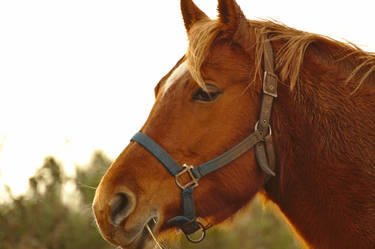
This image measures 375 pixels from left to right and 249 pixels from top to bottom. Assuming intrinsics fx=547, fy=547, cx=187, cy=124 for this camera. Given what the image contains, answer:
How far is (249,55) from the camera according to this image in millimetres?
3570

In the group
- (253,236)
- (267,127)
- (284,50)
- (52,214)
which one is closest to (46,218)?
(52,214)

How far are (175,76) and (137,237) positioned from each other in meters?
1.05

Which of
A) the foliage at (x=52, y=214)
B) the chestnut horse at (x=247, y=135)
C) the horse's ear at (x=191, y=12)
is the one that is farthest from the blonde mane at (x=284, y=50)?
the foliage at (x=52, y=214)

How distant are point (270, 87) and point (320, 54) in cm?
43

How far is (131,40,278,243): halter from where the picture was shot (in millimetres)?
3357

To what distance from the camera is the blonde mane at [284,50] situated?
346cm

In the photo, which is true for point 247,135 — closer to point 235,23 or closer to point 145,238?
point 235,23

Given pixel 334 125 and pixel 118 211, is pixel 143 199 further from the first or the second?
pixel 334 125

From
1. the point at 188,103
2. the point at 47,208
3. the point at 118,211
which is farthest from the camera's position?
the point at 47,208

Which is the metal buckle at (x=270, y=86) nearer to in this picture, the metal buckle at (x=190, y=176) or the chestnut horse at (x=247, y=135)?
the chestnut horse at (x=247, y=135)

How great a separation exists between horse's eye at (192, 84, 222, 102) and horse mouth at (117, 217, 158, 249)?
31.2 inches

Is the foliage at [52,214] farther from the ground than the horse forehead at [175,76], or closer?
closer

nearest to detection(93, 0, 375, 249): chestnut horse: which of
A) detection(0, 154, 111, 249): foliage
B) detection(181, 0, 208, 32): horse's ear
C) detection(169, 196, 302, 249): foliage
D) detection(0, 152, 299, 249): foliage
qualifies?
detection(181, 0, 208, 32): horse's ear

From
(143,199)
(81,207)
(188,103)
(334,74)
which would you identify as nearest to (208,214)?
(143,199)
